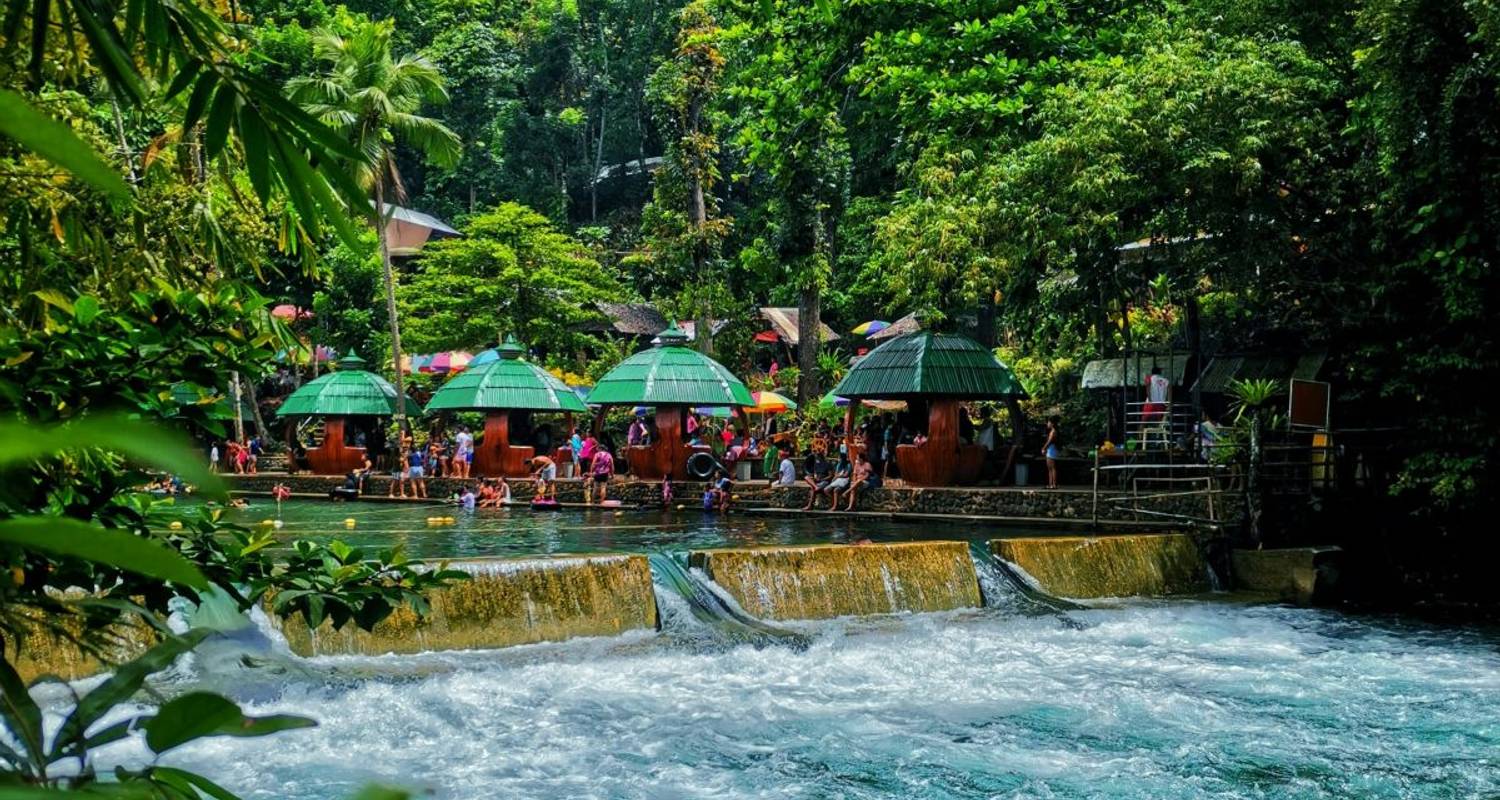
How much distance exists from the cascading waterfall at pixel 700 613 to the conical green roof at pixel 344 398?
14521 millimetres

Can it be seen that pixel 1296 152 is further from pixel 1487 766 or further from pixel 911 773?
pixel 911 773

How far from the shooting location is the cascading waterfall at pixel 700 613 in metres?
11.0

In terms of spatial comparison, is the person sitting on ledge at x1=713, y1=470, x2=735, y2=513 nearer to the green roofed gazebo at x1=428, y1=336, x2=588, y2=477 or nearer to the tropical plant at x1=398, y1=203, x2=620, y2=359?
the green roofed gazebo at x1=428, y1=336, x2=588, y2=477

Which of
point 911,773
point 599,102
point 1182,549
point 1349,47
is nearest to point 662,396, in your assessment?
point 1182,549

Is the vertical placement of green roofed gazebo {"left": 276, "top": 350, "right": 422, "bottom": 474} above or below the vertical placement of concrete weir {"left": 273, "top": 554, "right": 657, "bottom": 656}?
above

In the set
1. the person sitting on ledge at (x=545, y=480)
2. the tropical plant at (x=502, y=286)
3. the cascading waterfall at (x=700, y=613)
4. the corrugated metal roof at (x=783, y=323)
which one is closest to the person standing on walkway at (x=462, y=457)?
the person sitting on ledge at (x=545, y=480)

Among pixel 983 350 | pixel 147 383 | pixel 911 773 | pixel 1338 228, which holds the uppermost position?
pixel 1338 228

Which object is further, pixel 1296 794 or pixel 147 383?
pixel 1296 794

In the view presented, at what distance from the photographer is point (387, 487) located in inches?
925

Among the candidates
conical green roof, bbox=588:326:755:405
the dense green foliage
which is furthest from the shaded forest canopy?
conical green roof, bbox=588:326:755:405

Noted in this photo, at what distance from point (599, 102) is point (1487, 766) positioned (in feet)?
133

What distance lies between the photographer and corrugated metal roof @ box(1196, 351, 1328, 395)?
54.1 ft

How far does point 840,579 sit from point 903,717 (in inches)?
123

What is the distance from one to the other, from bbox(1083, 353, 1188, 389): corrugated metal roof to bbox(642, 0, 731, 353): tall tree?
9624mm
